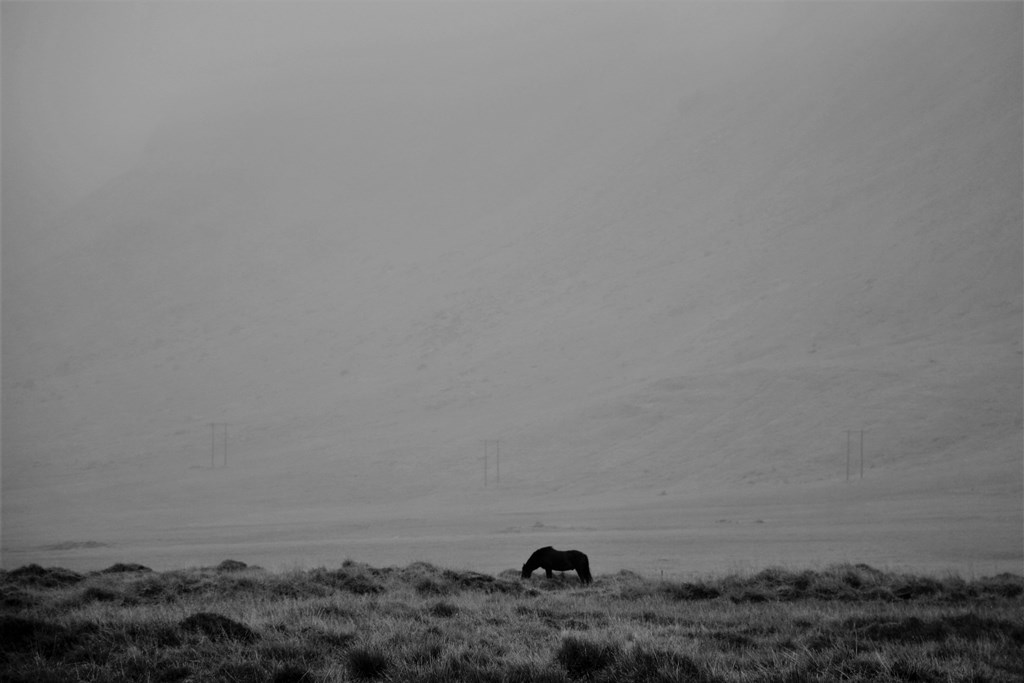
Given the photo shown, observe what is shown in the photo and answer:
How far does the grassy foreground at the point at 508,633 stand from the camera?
7000 millimetres

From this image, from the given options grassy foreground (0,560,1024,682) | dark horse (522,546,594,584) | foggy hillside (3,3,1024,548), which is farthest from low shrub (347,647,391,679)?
foggy hillside (3,3,1024,548)

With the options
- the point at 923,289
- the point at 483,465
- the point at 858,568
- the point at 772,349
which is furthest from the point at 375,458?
the point at 858,568

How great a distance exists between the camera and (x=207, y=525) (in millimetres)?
51312

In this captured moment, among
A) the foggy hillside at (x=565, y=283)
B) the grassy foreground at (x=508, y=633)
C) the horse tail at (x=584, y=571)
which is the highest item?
the foggy hillside at (x=565, y=283)

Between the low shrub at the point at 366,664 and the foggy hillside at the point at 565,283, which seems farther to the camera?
the foggy hillside at the point at 565,283

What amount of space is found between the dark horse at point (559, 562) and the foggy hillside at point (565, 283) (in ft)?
138

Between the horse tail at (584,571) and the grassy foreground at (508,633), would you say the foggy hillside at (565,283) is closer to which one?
the horse tail at (584,571)

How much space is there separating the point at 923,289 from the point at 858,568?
262ft

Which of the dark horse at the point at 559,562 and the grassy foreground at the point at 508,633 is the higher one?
the grassy foreground at the point at 508,633

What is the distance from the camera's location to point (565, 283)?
116 metres

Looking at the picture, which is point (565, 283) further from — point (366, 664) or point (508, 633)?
point (366, 664)

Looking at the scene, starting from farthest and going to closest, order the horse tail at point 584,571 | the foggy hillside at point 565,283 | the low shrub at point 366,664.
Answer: the foggy hillside at point 565,283 < the horse tail at point 584,571 < the low shrub at point 366,664

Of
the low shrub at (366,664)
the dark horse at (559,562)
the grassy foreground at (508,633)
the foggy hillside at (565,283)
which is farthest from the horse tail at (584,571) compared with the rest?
the foggy hillside at (565,283)

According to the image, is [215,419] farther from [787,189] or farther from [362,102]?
[362,102]
